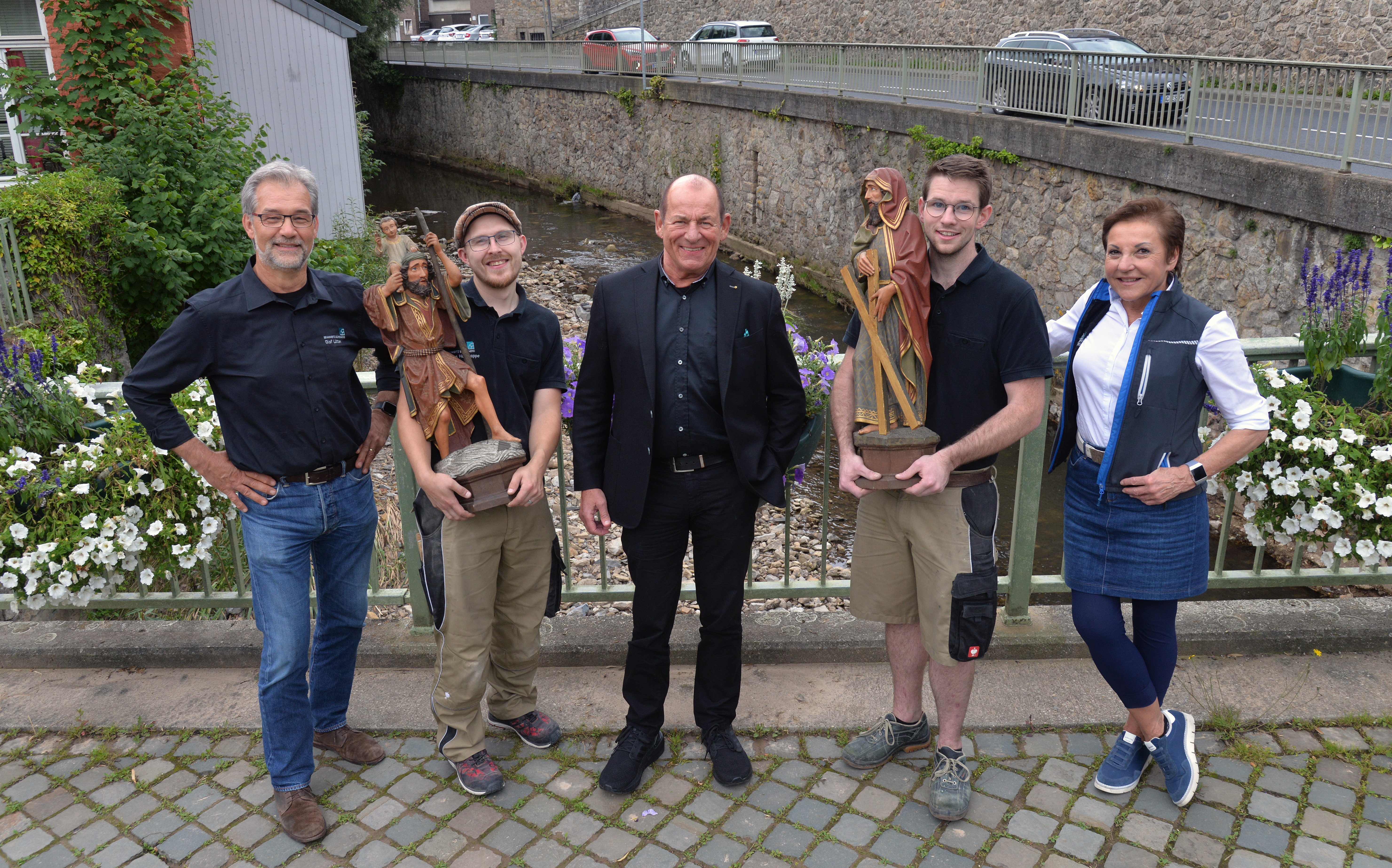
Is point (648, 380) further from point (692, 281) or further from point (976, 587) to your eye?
point (976, 587)

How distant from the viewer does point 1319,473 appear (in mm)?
→ 3900

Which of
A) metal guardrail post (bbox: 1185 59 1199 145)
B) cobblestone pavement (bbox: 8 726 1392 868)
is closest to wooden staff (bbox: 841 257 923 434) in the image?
cobblestone pavement (bbox: 8 726 1392 868)

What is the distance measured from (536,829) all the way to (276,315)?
1.86m

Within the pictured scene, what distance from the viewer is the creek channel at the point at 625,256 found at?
340 inches

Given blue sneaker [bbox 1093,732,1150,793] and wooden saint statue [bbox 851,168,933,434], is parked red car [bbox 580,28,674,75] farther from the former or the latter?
blue sneaker [bbox 1093,732,1150,793]

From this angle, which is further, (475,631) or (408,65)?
(408,65)

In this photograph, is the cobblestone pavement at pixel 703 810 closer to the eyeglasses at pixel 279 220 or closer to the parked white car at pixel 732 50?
the eyeglasses at pixel 279 220

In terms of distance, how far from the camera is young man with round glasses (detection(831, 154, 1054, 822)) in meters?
→ 3.10

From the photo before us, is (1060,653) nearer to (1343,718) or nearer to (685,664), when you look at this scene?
(1343,718)

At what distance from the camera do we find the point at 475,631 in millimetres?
3473

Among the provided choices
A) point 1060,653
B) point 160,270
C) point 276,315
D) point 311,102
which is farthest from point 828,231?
point 276,315

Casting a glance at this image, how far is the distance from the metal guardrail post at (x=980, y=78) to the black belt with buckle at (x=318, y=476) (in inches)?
459

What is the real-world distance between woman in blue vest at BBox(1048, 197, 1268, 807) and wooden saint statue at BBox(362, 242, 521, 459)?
1.85m

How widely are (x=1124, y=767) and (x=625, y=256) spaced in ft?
58.6
